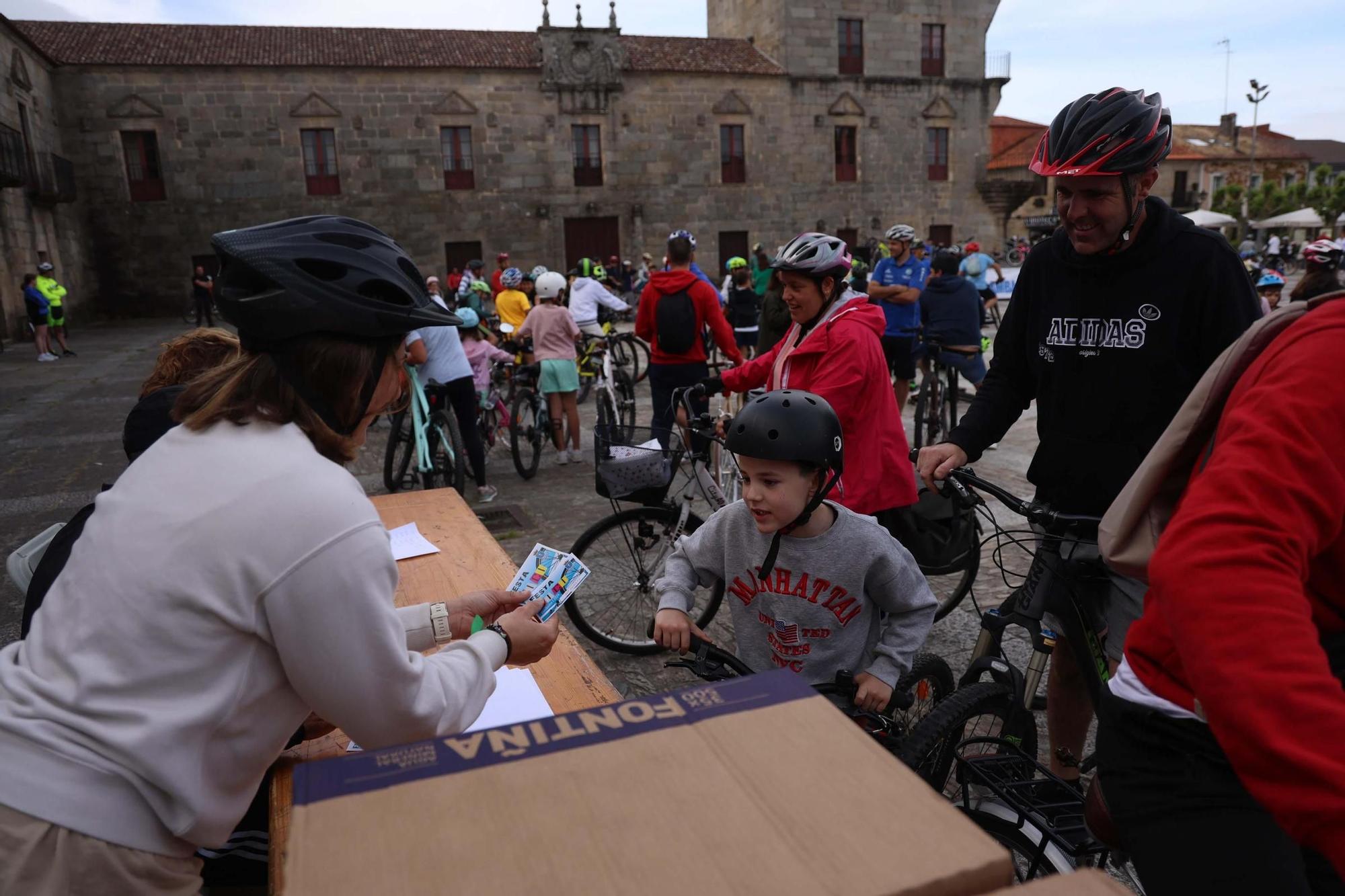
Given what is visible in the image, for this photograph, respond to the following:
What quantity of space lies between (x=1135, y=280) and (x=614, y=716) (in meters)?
2.03

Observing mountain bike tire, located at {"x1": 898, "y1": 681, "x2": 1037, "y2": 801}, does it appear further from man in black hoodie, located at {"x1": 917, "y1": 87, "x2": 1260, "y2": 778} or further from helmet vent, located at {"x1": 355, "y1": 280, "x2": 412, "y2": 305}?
helmet vent, located at {"x1": 355, "y1": 280, "x2": 412, "y2": 305}

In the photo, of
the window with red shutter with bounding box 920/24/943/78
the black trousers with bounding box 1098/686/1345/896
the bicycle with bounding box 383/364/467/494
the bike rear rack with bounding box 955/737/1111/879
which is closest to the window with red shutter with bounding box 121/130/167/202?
the bicycle with bounding box 383/364/467/494

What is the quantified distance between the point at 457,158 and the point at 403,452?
25270mm

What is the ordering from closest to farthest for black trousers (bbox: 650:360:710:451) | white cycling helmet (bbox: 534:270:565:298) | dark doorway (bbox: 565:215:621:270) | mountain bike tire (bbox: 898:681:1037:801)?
mountain bike tire (bbox: 898:681:1037:801) < black trousers (bbox: 650:360:710:451) < white cycling helmet (bbox: 534:270:565:298) < dark doorway (bbox: 565:215:621:270)

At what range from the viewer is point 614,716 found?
3.37 feet

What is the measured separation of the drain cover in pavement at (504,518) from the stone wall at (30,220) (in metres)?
17.8

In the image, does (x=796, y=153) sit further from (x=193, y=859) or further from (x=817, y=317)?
(x=193, y=859)

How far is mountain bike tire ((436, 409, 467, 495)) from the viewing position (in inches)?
269

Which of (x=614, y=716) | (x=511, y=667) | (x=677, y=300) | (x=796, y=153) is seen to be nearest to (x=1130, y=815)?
(x=614, y=716)

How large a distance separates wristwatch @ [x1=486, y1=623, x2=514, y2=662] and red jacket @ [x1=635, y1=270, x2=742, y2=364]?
4985 millimetres

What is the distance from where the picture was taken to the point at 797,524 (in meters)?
2.44

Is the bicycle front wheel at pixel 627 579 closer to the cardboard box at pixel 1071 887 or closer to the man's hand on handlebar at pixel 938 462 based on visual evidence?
the man's hand on handlebar at pixel 938 462

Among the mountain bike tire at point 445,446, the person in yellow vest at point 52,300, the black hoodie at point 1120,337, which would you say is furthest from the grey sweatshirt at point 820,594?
the person in yellow vest at point 52,300

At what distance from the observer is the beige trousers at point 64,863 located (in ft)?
3.94
